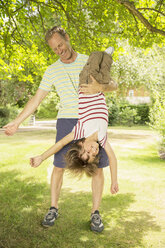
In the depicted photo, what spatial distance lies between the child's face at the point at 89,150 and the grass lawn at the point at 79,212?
118cm

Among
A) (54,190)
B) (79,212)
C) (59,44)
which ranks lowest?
(79,212)

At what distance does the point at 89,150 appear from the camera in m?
2.82

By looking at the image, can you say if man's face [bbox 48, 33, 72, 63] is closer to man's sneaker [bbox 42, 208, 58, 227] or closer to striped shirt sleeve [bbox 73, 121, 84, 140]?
striped shirt sleeve [bbox 73, 121, 84, 140]

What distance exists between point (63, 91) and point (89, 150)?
77cm

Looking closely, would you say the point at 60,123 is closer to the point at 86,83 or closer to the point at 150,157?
the point at 86,83

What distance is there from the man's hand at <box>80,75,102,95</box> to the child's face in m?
0.61

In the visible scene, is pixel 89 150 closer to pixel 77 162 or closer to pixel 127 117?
pixel 77 162

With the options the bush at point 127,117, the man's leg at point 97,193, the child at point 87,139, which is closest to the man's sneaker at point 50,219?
the man's leg at point 97,193

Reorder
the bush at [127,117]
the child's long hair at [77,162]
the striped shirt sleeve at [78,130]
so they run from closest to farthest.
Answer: the striped shirt sleeve at [78,130] < the child's long hair at [77,162] < the bush at [127,117]

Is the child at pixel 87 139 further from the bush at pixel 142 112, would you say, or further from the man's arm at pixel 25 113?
the bush at pixel 142 112

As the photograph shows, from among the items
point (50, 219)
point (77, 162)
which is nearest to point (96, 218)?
point (50, 219)

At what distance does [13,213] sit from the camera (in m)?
4.21

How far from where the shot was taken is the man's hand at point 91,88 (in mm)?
2287

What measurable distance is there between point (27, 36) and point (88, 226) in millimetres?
Result: 5688
